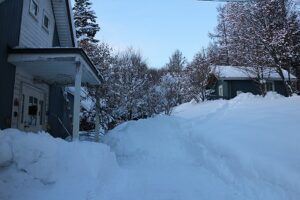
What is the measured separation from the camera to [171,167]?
965 centimetres

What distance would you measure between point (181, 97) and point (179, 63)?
11.9 metres

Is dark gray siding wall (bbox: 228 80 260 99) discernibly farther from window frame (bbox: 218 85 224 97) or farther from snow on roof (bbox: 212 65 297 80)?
window frame (bbox: 218 85 224 97)

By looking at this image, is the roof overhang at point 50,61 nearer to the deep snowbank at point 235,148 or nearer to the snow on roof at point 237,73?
the deep snowbank at point 235,148

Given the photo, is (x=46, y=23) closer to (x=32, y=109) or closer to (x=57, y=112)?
(x=32, y=109)

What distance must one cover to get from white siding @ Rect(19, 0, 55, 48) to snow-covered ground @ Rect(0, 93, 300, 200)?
539 centimetres

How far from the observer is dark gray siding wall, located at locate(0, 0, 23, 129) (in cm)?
1012

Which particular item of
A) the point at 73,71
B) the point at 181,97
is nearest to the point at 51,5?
the point at 73,71

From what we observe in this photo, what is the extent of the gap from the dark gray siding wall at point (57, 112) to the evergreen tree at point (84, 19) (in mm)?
26815

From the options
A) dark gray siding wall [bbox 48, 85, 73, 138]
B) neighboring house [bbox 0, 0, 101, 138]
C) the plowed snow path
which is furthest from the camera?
dark gray siding wall [bbox 48, 85, 73, 138]

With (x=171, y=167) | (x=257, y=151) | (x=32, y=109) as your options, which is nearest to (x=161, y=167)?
(x=171, y=167)

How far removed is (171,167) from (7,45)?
19.9 ft

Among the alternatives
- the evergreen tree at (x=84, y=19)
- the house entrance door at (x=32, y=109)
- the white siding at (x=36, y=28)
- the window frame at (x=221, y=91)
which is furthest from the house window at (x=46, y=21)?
the evergreen tree at (x=84, y=19)

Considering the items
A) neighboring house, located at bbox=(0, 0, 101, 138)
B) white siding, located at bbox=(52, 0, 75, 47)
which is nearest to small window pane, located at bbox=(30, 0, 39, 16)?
neighboring house, located at bbox=(0, 0, 101, 138)

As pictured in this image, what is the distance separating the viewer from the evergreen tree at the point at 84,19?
44172 millimetres
